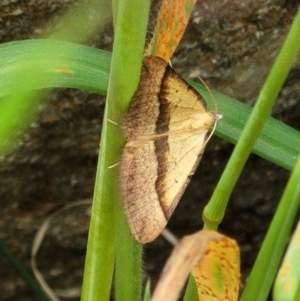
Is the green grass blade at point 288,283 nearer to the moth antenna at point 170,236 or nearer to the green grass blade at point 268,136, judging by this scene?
the green grass blade at point 268,136

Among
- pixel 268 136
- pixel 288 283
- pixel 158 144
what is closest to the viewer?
pixel 288 283

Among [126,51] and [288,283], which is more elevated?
[126,51]

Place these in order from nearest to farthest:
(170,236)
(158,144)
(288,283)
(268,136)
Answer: (288,283)
(158,144)
(268,136)
(170,236)

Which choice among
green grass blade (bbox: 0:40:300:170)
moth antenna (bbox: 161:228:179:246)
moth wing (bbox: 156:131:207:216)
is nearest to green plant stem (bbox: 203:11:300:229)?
moth wing (bbox: 156:131:207:216)

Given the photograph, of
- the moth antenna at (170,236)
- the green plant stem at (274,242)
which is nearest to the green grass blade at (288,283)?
the green plant stem at (274,242)

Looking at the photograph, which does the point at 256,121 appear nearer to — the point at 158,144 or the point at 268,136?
the point at 158,144

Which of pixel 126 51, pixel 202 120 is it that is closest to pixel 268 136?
pixel 202 120

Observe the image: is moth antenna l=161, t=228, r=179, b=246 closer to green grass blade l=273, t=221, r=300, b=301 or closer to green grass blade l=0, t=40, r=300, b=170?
green grass blade l=0, t=40, r=300, b=170
